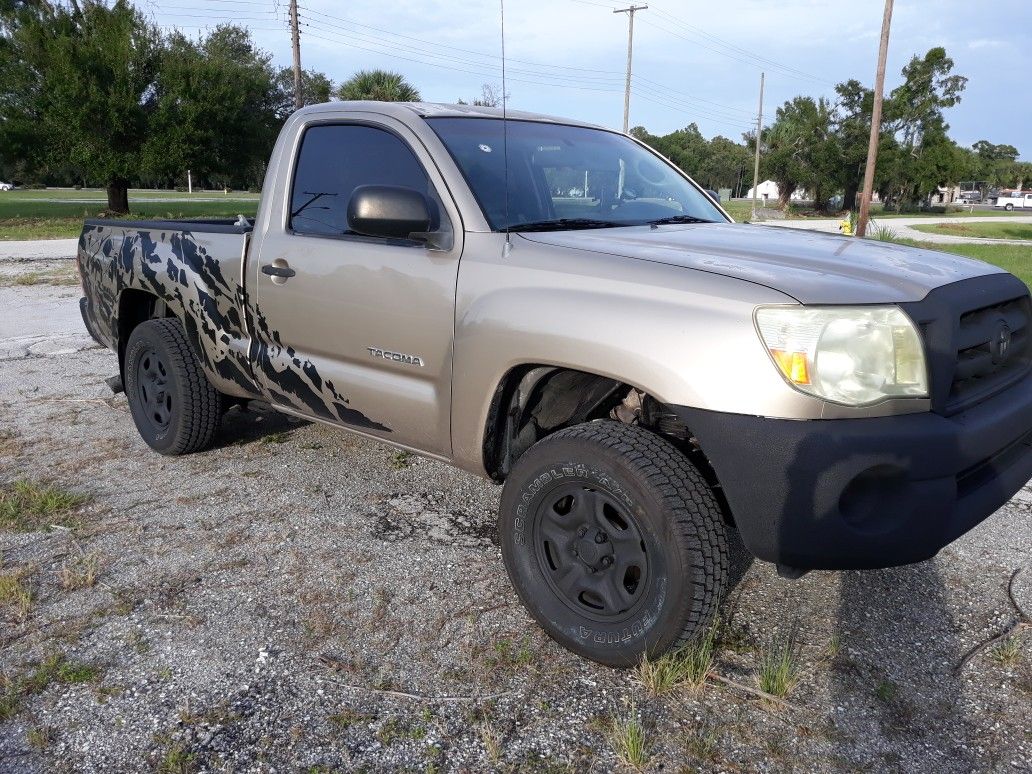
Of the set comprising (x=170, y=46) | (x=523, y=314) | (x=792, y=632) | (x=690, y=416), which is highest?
(x=170, y=46)

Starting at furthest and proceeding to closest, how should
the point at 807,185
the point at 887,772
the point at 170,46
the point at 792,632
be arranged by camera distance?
1. the point at 807,185
2. the point at 170,46
3. the point at 792,632
4. the point at 887,772

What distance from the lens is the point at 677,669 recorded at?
8.34 ft

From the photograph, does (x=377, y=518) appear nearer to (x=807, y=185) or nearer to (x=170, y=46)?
(x=170, y=46)

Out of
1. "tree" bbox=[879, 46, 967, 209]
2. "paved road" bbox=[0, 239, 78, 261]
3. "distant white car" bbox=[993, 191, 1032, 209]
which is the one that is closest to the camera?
"paved road" bbox=[0, 239, 78, 261]

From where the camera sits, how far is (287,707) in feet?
8.07

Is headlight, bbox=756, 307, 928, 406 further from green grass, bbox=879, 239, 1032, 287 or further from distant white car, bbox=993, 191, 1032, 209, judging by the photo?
distant white car, bbox=993, 191, 1032, 209

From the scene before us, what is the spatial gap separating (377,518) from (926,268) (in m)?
2.44

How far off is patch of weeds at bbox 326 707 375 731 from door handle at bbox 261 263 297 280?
1.88 metres

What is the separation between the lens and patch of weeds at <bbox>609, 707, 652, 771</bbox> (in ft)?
7.32

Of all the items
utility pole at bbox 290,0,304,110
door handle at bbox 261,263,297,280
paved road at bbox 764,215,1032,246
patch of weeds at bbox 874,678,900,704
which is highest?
utility pole at bbox 290,0,304,110

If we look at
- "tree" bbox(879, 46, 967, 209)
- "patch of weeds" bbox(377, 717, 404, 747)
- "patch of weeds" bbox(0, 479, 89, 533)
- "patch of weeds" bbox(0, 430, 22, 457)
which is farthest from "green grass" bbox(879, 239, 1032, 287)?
"tree" bbox(879, 46, 967, 209)

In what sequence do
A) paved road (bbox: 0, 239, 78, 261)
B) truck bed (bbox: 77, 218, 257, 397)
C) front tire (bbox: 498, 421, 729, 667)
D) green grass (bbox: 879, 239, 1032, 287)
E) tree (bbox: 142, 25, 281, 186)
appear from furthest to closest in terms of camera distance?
tree (bbox: 142, 25, 281, 186), paved road (bbox: 0, 239, 78, 261), green grass (bbox: 879, 239, 1032, 287), truck bed (bbox: 77, 218, 257, 397), front tire (bbox: 498, 421, 729, 667)

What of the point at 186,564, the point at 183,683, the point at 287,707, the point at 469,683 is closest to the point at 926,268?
the point at 469,683

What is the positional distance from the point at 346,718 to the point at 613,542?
0.92 metres
